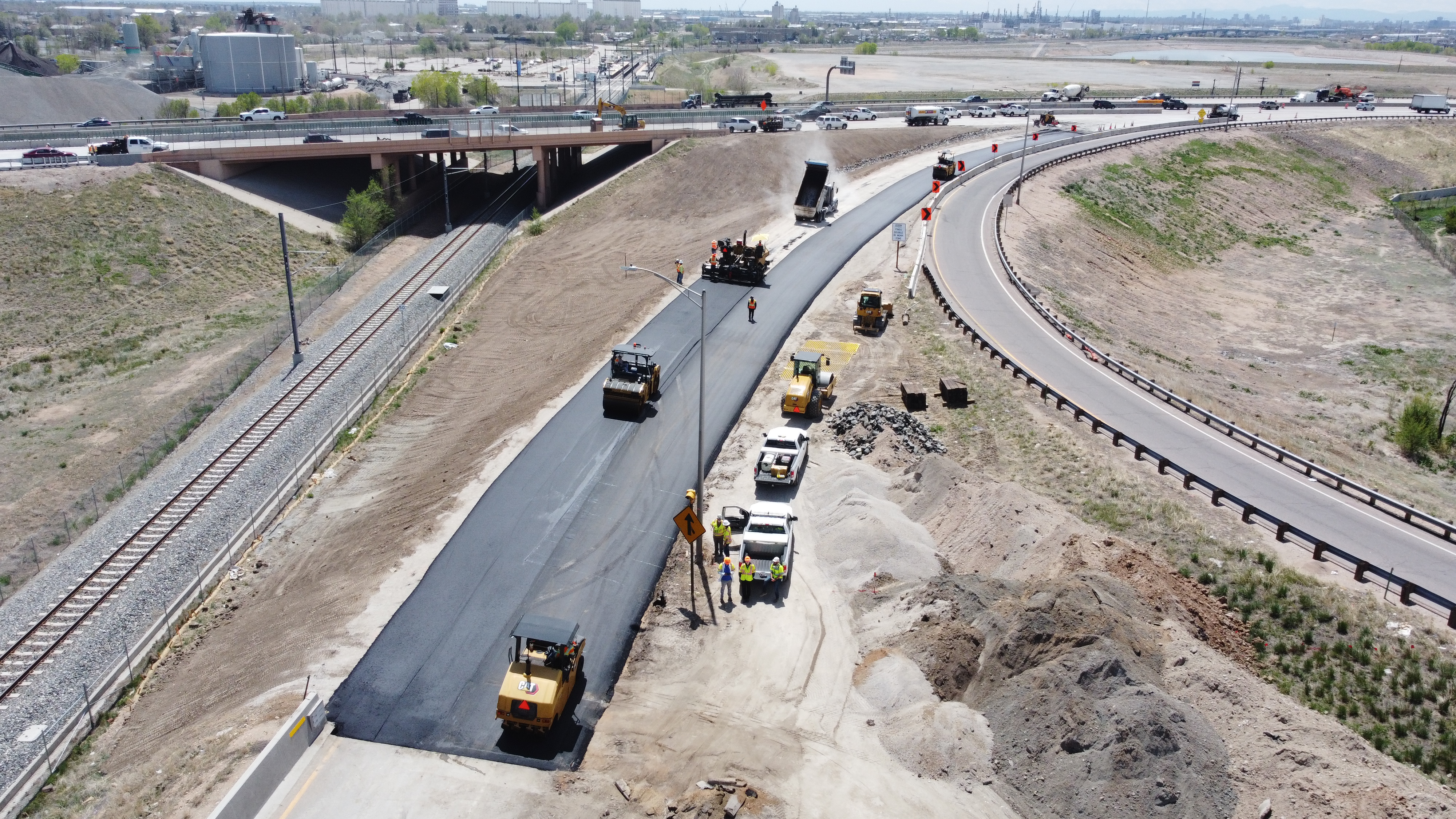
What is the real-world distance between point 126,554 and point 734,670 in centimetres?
2027

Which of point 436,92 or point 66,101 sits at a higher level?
point 436,92

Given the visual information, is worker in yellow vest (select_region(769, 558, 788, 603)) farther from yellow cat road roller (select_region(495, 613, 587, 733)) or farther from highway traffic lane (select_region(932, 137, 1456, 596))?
highway traffic lane (select_region(932, 137, 1456, 596))

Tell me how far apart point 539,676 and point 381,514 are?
43.3 ft

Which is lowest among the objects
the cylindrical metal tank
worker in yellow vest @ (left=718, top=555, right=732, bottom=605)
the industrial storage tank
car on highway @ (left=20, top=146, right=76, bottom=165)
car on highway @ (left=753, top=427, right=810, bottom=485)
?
worker in yellow vest @ (left=718, top=555, right=732, bottom=605)

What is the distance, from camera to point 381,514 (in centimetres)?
3309

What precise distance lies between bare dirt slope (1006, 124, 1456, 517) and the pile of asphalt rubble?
1341 cm

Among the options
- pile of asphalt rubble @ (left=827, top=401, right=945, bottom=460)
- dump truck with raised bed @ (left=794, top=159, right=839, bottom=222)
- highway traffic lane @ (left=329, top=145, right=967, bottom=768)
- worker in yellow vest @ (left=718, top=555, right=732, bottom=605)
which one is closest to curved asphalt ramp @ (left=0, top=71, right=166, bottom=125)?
dump truck with raised bed @ (left=794, top=159, right=839, bottom=222)

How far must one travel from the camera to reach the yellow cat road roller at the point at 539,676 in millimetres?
21781

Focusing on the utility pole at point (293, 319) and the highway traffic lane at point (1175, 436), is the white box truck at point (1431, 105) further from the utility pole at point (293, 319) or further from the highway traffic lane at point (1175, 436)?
the utility pole at point (293, 319)

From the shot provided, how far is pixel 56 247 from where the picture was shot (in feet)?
191

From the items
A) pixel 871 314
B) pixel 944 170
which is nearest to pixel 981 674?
pixel 871 314

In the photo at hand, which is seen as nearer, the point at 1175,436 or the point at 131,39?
the point at 1175,436

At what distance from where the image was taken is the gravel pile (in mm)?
25484

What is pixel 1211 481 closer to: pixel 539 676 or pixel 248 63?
pixel 539 676
